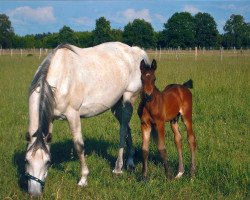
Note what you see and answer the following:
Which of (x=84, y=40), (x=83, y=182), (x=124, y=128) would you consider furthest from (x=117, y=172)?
(x=84, y=40)

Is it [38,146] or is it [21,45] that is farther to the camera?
[21,45]

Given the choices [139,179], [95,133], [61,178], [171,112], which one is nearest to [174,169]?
[139,179]

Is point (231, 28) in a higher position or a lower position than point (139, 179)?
higher

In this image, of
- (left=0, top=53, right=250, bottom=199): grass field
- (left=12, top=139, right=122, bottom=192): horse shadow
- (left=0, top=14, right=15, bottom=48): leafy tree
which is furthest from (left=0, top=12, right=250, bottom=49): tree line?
(left=12, top=139, right=122, bottom=192): horse shadow

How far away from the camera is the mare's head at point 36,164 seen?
4344 millimetres

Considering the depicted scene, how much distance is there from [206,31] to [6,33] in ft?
168

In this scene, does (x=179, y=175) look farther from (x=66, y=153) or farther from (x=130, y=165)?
(x=66, y=153)

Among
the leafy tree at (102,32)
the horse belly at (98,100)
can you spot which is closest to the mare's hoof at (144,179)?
the horse belly at (98,100)

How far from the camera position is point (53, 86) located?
5.10m

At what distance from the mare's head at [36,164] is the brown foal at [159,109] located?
4.85ft

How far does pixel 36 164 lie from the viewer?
4340 mm

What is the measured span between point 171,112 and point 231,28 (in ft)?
348

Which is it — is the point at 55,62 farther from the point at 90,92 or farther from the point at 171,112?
the point at 171,112

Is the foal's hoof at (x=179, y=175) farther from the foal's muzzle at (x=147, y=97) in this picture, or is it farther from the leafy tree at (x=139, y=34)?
the leafy tree at (x=139, y=34)
